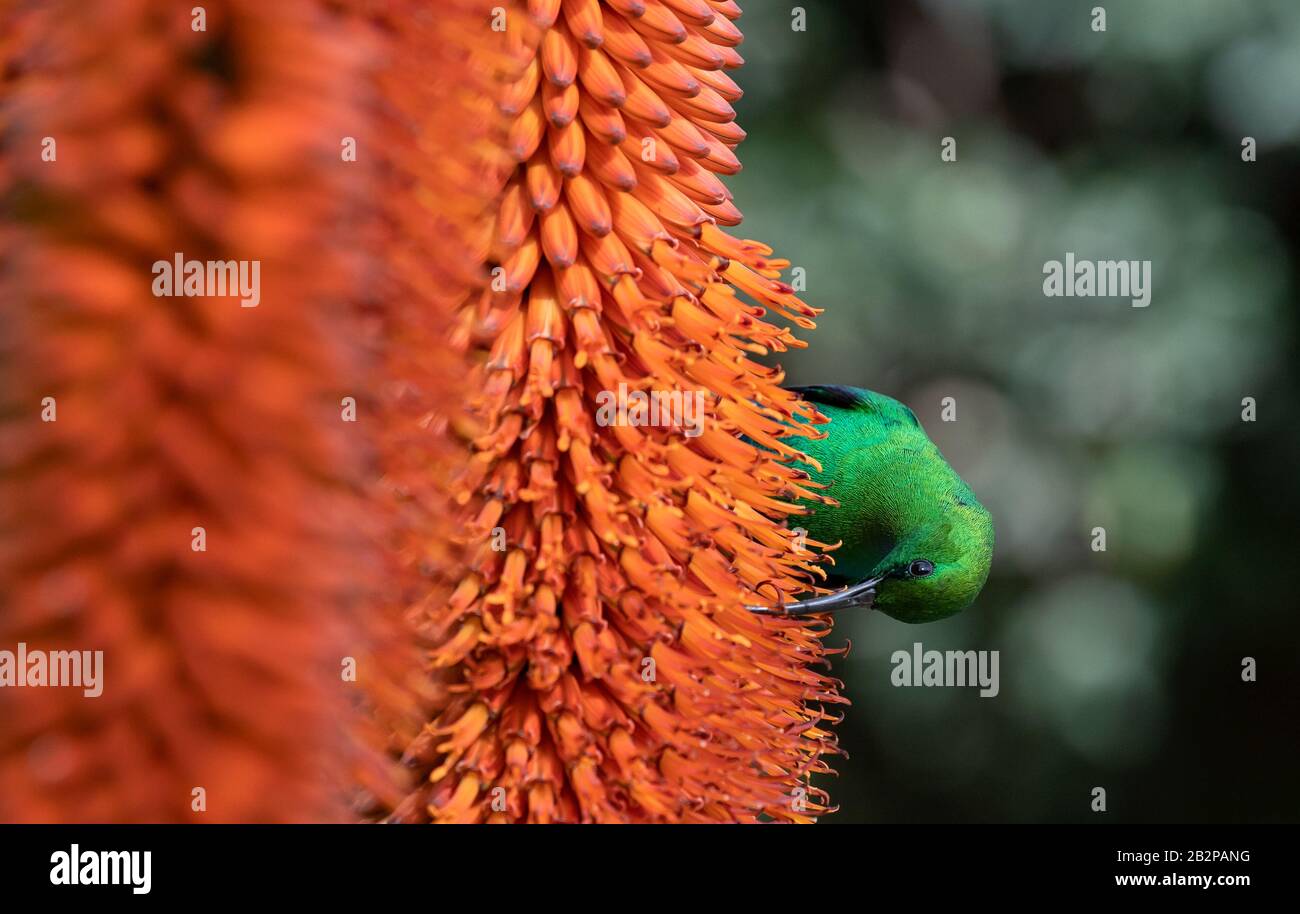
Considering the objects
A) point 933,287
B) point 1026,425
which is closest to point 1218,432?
point 1026,425

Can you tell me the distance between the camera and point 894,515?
8.63 feet

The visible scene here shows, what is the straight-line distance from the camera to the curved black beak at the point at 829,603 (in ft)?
5.37

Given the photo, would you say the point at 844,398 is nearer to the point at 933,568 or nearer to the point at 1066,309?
the point at 933,568

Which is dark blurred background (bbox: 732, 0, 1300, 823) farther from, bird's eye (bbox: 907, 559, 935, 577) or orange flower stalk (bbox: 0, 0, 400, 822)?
orange flower stalk (bbox: 0, 0, 400, 822)

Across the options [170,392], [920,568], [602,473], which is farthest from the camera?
[920,568]

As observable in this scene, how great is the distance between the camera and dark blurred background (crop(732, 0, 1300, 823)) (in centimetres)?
393

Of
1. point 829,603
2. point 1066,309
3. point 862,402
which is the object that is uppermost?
point 1066,309

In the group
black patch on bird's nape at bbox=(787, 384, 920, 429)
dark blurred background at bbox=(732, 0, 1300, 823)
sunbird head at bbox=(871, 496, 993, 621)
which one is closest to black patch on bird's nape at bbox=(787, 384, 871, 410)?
black patch on bird's nape at bbox=(787, 384, 920, 429)

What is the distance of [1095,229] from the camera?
3963 millimetres

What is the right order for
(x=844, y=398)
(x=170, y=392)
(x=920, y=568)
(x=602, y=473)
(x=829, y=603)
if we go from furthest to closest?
(x=844, y=398) < (x=920, y=568) < (x=829, y=603) < (x=602, y=473) < (x=170, y=392)

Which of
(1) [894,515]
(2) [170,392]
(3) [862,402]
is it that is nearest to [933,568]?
(1) [894,515]

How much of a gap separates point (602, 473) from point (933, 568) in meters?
1.26

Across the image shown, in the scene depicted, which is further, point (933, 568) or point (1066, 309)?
point (1066, 309)

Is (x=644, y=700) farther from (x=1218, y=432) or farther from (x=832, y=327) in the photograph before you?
(x=1218, y=432)
